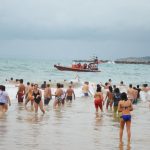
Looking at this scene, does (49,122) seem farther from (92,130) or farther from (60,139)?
(60,139)

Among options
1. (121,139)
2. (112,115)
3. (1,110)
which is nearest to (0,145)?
(121,139)

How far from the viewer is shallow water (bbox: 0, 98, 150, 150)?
473 inches

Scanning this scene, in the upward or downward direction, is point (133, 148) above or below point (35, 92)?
below

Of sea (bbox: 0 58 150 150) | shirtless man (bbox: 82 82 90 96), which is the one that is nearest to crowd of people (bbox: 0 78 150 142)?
sea (bbox: 0 58 150 150)

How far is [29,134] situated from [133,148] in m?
3.31

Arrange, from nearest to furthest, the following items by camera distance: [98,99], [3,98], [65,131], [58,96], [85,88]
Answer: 1. [65,131]
2. [3,98]
3. [98,99]
4. [58,96]
5. [85,88]

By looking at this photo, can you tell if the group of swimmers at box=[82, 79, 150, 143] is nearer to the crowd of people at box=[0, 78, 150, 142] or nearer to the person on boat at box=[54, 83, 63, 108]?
the crowd of people at box=[0, 78, 150, 142]

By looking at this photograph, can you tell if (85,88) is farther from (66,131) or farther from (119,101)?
(119,101)

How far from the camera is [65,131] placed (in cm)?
1438

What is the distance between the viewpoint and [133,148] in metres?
11.9

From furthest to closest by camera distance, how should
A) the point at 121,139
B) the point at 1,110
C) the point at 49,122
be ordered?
the point at 1,110, the point at 49,122, the point at 121,139

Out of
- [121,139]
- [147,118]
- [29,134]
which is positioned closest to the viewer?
[121,139]

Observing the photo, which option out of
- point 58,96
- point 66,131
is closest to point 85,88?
point 58,96

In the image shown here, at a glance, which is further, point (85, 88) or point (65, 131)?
point (85, 88)
